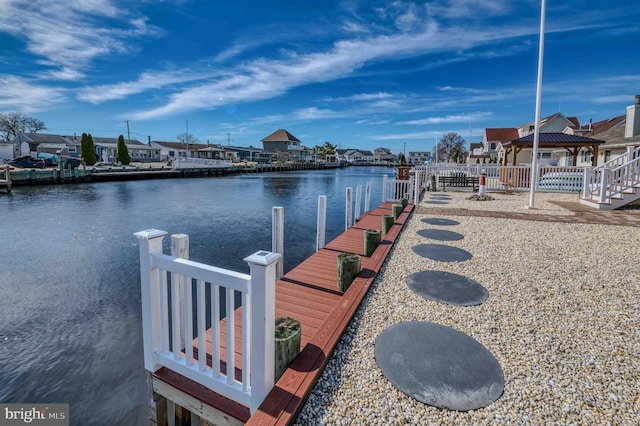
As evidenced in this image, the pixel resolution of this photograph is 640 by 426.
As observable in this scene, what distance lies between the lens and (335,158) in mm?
103188

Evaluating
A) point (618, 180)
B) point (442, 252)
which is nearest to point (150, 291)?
point (442, 252)

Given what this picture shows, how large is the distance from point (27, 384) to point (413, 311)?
4.86 meters

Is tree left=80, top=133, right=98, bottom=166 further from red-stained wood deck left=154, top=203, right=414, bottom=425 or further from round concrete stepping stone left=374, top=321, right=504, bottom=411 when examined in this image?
round concrete stepping stone left=374, top=321, right=504, bottom=411

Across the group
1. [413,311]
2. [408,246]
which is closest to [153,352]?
[413,311]

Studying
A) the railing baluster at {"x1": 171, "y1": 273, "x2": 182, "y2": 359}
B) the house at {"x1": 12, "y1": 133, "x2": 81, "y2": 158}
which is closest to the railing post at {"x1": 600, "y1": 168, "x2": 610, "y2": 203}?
the railing baluster at {"x1": 171, "y1": 273, "x2": 182, "y2": 359}

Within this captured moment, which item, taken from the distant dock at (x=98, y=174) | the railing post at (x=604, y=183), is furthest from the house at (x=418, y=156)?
the railing post at (x=604, y=183)

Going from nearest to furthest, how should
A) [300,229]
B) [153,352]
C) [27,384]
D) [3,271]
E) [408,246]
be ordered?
[153,352] → [27,384] → [408,246] → [3,271] → [300,229]

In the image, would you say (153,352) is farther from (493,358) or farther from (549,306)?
(549,306)

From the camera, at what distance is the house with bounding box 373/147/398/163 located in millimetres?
123125

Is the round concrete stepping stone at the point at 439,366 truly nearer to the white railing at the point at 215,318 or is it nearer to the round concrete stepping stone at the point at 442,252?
the white railing at the point at 215,318

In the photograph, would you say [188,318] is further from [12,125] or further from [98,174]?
[12,125]

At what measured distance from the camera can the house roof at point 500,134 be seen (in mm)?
43406

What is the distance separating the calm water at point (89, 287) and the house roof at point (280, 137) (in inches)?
2890

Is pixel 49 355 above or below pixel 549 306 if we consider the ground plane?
below
